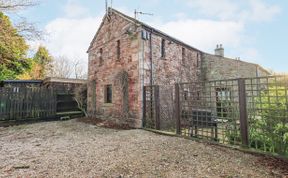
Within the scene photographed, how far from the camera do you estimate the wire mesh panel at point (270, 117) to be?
372 centimetres

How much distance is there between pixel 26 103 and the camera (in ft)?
32.3

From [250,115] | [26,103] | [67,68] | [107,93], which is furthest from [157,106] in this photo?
[67,68]

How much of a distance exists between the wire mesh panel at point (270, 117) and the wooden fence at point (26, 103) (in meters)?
11.0

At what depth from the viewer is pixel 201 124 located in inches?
212

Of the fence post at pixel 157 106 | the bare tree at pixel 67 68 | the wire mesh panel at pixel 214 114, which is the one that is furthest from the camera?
the bare tree at pixel 67 68

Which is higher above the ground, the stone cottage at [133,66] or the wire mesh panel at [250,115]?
the stone cottage at [133,66]

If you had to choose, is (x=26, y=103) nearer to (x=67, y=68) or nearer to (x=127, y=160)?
(x=127, y=160)

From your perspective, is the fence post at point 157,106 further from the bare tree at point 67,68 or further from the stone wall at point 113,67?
the bare tree at point 67,68

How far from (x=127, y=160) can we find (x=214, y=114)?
11.1 ft

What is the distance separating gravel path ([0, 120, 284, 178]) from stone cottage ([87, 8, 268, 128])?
3068 millimetres

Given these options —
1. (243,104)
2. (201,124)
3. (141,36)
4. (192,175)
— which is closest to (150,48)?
(141,36)

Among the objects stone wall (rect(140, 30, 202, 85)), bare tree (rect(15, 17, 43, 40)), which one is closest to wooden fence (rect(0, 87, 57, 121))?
bare tree (rect(15, 17, 43, 40))

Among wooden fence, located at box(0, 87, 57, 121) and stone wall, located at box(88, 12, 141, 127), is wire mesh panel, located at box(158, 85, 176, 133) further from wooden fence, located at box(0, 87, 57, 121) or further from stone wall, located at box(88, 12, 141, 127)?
wooden fence, located at box(0, 87, 57, 121)

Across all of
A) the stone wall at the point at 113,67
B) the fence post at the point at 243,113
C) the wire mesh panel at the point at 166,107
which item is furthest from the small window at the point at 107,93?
the fence post at the point at 243,113
